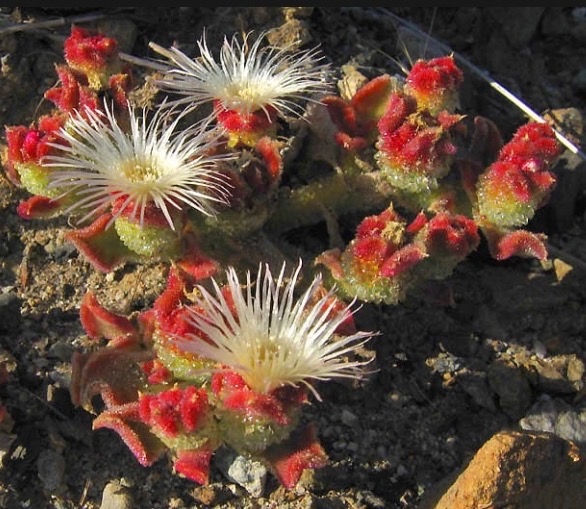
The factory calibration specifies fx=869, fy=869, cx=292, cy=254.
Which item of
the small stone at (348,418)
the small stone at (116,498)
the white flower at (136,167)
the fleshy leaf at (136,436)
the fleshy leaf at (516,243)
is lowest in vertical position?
the small stone at (116,498)

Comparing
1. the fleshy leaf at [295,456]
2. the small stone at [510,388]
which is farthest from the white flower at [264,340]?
the small stone at [510,388]

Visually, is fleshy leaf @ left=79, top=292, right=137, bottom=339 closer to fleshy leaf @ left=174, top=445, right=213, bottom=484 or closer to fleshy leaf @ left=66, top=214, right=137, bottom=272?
fleshy leaf @ left=66, top=214, right=137, bottom=272

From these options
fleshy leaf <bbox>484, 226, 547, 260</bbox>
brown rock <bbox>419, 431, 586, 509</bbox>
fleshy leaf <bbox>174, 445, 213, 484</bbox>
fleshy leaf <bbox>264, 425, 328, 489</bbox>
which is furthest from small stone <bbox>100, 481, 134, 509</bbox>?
fleshy leaf <bbox>484, 226, 547, 260</bbox>

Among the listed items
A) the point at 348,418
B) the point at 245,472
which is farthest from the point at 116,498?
the point at 348,418

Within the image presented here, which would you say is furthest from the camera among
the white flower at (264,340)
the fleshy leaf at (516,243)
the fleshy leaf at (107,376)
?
the fleshy leaf at (516,243)

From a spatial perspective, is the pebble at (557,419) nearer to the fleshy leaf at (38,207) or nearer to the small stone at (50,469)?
the small stone at (50,469)

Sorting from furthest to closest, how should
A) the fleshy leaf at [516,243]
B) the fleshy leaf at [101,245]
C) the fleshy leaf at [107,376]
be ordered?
the fleshy leaf at [516,243]
the fleshy leaf at [101,245]
the fleshy leaf at [107,376]

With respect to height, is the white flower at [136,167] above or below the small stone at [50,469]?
above

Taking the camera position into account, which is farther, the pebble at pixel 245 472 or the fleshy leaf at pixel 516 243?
the fleshy leaf at pixel 516 243
